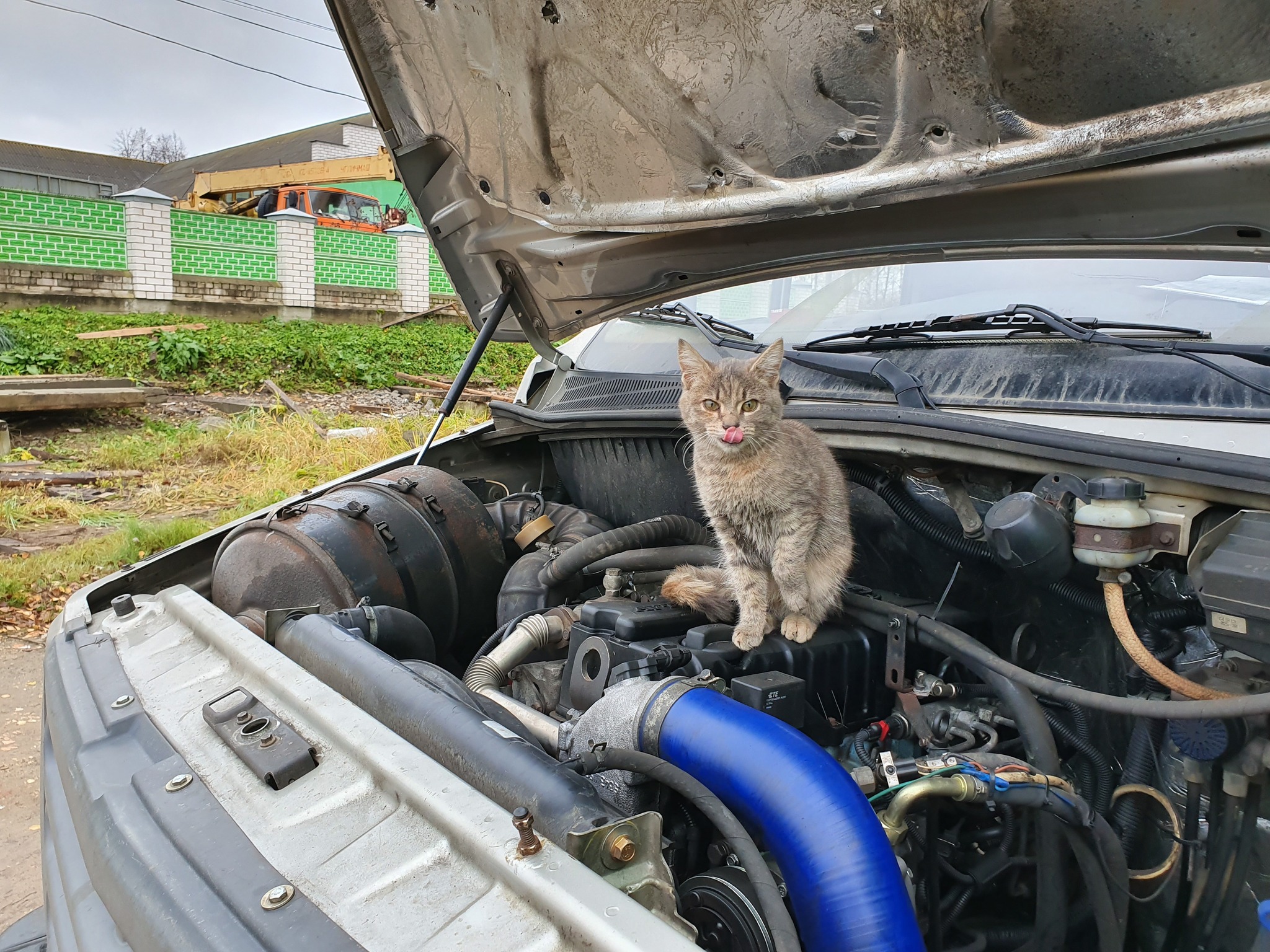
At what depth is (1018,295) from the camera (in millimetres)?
1820

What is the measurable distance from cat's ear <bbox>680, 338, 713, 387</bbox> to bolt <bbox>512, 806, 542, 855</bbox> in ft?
4.35

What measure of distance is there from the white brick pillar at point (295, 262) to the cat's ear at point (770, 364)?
1458 centimetres

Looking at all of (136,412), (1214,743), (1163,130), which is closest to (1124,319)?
(1163,130)

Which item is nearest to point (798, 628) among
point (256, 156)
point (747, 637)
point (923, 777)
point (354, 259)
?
point (747, 637)

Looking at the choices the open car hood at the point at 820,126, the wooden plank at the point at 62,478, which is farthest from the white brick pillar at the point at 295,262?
the open car hood at the point at 820,126

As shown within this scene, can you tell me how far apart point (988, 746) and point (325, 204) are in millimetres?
20348

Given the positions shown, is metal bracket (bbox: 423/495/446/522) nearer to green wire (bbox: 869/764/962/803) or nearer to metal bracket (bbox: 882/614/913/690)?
metal bracket (bbox: 882/614/913/690)

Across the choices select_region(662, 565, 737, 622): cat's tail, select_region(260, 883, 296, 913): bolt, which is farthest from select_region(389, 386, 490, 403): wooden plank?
select_region(260, 883, 296, 913): bolt

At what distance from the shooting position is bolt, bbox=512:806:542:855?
0.89 metres

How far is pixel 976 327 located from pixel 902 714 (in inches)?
34.2

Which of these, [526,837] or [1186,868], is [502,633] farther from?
[1186,868]

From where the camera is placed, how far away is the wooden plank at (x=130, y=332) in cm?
1120

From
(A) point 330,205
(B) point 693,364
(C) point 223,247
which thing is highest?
(A) point 330,205

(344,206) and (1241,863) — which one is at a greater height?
(344,206)
